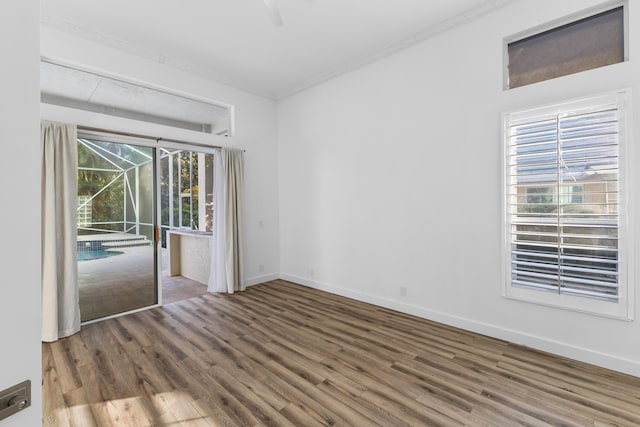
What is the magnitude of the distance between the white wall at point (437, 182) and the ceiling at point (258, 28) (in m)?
0.25

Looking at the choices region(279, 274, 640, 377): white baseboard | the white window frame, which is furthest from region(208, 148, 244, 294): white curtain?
the white window frame

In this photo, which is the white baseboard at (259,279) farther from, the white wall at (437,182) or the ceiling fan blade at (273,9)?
the ceiling fan blade at (273,9)

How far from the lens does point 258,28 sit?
3418 millimetres

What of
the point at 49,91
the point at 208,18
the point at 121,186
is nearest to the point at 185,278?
the point at 121,186

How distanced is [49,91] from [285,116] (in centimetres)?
323

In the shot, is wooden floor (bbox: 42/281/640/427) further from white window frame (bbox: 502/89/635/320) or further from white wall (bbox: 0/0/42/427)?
white wall (bbox: 0/0/42/427)

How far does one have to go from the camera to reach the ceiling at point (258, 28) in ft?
9.93

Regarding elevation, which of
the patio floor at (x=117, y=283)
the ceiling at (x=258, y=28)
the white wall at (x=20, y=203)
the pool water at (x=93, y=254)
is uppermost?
the ceiling at (x=258, y=28)

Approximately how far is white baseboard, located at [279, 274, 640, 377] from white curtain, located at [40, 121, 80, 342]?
3.45 m

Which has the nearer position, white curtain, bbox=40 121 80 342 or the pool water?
white curtain, bbox=40 121 80 342

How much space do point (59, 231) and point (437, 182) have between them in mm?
4326

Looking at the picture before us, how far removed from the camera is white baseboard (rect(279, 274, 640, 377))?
7.98 feet

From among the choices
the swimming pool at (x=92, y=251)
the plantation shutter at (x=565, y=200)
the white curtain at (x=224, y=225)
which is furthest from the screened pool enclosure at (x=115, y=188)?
the plantation shutter at (x=565, y=200)

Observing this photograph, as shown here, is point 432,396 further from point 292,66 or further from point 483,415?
point 292,66
